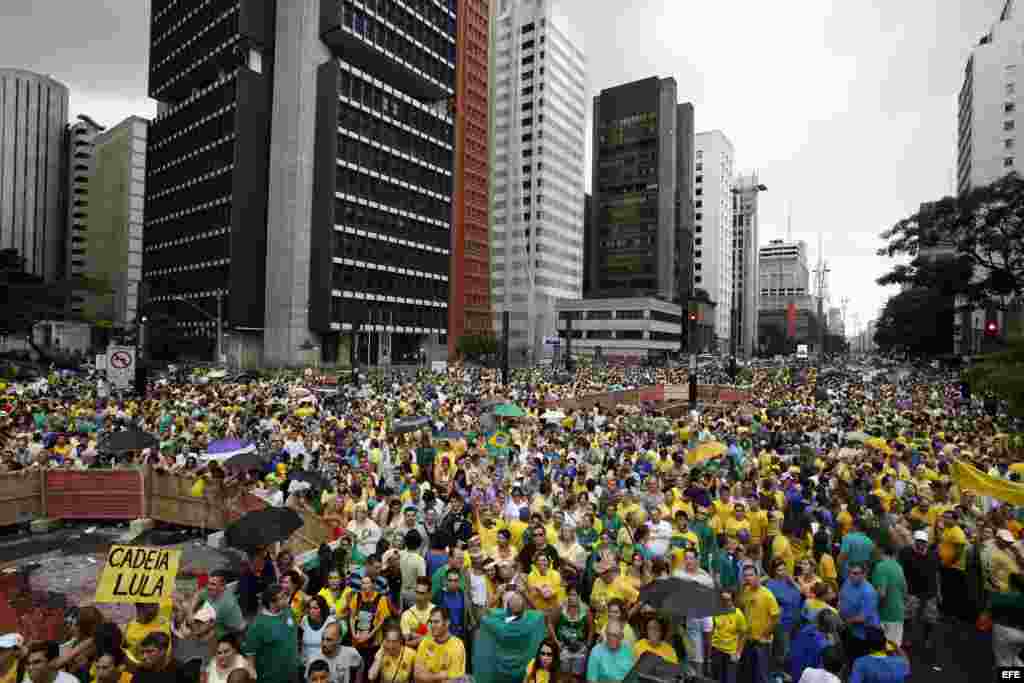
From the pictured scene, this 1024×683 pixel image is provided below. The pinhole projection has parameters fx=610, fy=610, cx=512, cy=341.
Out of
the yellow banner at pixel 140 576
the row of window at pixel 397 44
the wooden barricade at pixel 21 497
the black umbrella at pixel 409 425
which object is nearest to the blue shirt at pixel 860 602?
the yellow banner at pixel 140 576

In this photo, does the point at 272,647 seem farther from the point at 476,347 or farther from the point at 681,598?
the point at 476,347

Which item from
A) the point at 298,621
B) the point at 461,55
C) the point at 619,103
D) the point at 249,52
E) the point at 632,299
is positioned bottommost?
the point at 298,621

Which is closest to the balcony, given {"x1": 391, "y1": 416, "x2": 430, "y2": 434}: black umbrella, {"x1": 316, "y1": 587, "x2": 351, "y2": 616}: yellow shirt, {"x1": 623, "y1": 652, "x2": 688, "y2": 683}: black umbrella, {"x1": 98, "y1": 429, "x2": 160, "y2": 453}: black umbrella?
{"x1": 391, "y1": 416, "x2": 430, "y2": 434}: black umbrella

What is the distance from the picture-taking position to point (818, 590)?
20.6 ft

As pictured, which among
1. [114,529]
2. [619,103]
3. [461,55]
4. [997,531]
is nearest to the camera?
[997,531]

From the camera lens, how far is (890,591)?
7125mm

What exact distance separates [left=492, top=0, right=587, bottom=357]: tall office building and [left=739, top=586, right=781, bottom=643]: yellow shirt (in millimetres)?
96972

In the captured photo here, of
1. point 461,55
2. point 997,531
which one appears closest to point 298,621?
point 997,531

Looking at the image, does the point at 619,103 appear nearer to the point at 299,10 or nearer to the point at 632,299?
the point at 632,299

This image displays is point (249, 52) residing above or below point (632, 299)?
above

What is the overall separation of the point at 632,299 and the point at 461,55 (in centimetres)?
4817

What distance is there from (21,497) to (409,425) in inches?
342

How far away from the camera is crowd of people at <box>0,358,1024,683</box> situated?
5445 millimetres

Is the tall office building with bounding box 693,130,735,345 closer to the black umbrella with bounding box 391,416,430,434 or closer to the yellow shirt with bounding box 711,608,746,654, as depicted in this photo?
the black umbrella with bounding box 391,416,430,434
